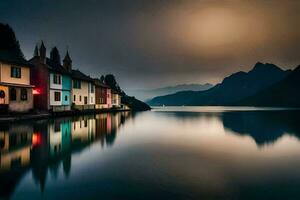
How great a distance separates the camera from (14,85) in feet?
116

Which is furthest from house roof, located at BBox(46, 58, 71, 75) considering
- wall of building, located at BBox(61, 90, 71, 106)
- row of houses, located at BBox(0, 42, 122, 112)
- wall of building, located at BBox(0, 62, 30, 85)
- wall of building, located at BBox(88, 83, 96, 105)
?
wall of building, located at BBox(88, 83, 96, 105)

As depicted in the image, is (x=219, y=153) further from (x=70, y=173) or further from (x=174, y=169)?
(x=70, y=173)

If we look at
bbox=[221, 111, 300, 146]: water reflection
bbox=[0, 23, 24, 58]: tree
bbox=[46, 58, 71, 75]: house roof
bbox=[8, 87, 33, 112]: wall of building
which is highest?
bbox=[0, 23, 24, 58]: tree

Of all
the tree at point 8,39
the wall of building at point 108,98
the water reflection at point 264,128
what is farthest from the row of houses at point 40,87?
the water reflection at point 264,128

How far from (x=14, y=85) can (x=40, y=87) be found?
8.28 meters

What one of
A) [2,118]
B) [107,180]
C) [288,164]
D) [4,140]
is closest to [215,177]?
[107,180]

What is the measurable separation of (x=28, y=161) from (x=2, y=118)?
73.3 feet

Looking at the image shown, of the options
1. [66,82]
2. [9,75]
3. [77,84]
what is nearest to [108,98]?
[77,84]

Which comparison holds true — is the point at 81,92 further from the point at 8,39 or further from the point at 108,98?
the point at 8,39

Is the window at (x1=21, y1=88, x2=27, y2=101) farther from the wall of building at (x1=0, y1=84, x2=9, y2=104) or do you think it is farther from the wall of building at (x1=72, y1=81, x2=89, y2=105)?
the wall of building at (x1=72, y1=81, x2=89, y2=105)

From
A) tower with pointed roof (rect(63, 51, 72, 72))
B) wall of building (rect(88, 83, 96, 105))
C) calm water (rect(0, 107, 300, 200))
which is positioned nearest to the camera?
calm water (rect(0, 107, 300, 200))

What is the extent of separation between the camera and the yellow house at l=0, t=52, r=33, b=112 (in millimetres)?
33875

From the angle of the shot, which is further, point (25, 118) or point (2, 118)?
point (25, 118)

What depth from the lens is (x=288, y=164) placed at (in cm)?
1173
